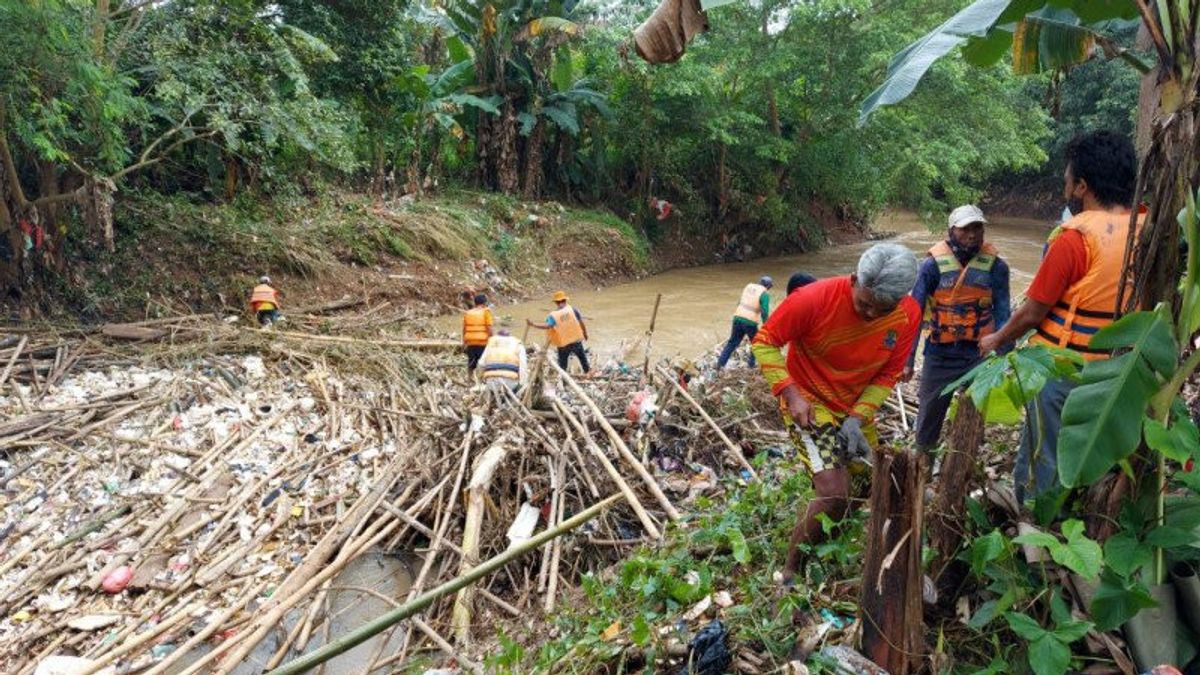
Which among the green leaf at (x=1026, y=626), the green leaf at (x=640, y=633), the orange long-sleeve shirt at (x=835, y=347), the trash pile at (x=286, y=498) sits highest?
the orange long-sleeve shirt at (x=835, y=347)

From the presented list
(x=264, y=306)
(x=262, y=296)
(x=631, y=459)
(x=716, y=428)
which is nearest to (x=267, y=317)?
(x=264, y=306)

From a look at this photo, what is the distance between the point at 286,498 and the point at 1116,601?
487cm

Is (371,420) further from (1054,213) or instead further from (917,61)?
(1054,213)

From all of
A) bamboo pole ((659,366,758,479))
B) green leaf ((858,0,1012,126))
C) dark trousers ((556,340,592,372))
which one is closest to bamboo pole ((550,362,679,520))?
bamboo pole ((659,366,758,479))

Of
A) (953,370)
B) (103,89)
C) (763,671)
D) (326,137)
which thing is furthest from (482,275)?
(763,671)

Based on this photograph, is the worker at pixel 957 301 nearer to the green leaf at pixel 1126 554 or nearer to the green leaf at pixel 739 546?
the green leaf at pixel 739 546

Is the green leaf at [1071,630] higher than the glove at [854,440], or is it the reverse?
the glove at [854,440]

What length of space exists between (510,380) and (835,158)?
13.6 metres

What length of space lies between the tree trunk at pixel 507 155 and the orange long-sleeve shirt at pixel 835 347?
1415cm

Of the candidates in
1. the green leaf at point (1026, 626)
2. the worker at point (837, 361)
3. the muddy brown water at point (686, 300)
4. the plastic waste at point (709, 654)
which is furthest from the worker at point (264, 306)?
the green leaf at point (1026, 626)

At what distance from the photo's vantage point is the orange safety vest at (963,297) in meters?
3.42

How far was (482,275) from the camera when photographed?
13734mm

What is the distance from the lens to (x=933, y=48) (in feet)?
8.27

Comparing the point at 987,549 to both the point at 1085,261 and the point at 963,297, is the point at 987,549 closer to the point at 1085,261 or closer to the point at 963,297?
the point at 1085,261
